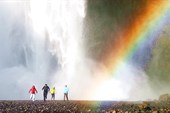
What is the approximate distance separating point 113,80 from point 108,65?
4644mm

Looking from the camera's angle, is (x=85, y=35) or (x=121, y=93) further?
(x=85, y=35)

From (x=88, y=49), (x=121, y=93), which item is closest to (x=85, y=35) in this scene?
(x=88, y=49)

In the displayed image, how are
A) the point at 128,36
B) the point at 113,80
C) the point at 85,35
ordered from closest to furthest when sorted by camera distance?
the point at 113,80
the point at 85,35
the point at 128,36

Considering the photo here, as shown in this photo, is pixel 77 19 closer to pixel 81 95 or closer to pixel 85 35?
pixel 85 35

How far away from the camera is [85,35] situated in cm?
6247

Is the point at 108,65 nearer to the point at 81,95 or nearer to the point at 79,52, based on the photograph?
the point at 79,52

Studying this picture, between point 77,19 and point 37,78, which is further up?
point 77,19

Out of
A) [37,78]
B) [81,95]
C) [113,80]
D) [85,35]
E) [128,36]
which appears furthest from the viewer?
[128,36]

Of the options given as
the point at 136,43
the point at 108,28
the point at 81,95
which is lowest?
the point at 81,95

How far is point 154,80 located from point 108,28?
12.9 meters

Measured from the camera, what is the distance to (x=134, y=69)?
63.0m

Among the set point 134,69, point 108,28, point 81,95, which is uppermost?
point 108,28

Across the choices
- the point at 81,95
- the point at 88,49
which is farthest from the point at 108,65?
the point at 81,95

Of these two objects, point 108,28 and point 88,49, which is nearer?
point 88,49
